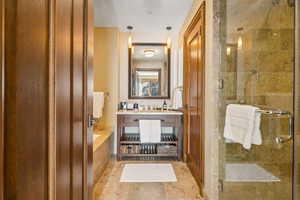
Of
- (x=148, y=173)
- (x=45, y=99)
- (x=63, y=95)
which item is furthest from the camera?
(x=148, y=173)

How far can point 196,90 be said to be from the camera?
244 cm

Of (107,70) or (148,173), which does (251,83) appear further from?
(107,70)

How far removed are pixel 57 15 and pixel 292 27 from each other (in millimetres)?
1439

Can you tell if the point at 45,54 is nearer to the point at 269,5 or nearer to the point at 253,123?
the point at 253,123

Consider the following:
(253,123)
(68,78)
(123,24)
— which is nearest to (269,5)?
(253,123)

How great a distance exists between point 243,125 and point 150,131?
1714mm

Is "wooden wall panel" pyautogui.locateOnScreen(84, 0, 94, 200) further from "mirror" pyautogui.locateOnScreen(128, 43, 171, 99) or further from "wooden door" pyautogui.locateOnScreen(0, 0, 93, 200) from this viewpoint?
"mirror" pyautogui.locateOnScreen(128, 43, 171, 99)

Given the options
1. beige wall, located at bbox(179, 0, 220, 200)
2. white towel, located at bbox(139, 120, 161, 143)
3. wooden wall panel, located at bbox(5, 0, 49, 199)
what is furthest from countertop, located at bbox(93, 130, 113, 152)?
wooden wall panel, located at bbox(5, 0, 49, 199)

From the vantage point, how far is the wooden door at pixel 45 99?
1.92ft

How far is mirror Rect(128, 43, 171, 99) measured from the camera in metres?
3.64

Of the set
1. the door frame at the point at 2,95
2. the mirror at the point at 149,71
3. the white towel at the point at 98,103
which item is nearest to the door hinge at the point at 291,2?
the door frame at the point at 2,95

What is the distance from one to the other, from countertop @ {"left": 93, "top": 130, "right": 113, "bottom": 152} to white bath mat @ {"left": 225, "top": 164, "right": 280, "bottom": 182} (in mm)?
1516

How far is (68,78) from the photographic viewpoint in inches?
38.0

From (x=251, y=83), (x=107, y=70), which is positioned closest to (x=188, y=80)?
(x=251, y=83)
